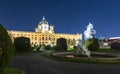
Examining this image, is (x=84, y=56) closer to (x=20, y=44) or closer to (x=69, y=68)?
(x=69, y=68)

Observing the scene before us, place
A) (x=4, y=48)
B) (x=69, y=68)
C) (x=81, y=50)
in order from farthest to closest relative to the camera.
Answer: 1. (x=81, y=50)
2. (x=69, y=68)
3. (x=4, y=48)

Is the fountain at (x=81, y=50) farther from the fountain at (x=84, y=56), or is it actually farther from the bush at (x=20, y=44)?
the bush at (x=20, y=44)

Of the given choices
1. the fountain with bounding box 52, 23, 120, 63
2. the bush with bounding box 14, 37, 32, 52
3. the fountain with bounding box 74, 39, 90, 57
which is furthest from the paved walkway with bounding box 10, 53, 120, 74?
the bush with bounding box 14, 37, 32, 52

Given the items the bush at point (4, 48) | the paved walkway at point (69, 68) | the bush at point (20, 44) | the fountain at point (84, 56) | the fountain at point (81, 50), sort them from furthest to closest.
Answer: the bush at point (20, 44) < the fountain at point (81, 50) < the fountain at point (84, 56) < the paved walkway at point (69, 68) < the bush at point (4, 48)

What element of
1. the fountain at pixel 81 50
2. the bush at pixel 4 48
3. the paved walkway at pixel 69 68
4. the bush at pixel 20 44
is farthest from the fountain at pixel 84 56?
the bush at pixel 20 44

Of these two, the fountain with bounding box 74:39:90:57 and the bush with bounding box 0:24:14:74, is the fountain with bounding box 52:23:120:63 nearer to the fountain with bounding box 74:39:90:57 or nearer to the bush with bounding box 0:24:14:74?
the fountain with bounding box 74:39:90:57

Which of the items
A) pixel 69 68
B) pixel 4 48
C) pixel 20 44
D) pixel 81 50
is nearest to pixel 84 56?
pixel 81 50

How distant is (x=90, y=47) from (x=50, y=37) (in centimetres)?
12216

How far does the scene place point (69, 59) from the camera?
19.6m

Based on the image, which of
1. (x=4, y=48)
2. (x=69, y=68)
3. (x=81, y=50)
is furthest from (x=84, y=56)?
(x=4, y=48)

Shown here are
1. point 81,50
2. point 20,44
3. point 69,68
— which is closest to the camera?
point 69,68

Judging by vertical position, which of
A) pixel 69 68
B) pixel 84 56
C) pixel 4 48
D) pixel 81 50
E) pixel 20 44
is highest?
pixel 20 44

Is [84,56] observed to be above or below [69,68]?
above

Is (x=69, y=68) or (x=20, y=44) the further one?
(x=20, y=44)
